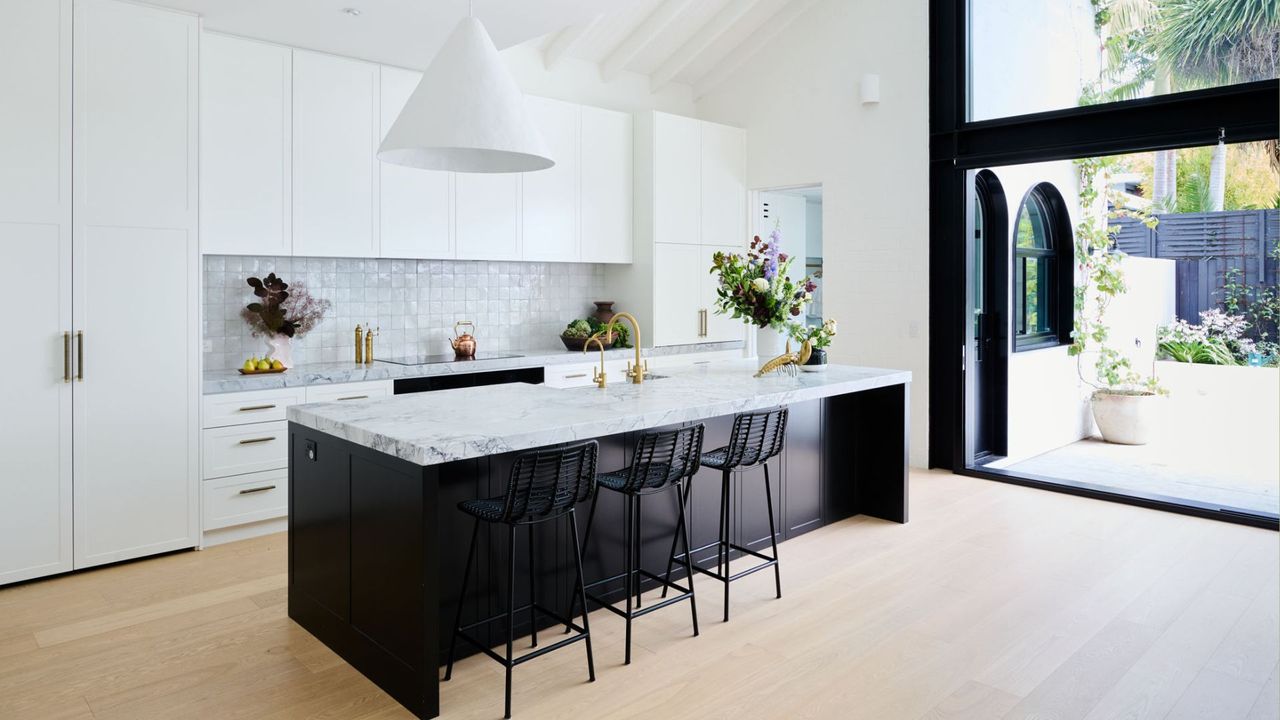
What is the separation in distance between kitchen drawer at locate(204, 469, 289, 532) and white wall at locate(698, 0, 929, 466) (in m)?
4.29

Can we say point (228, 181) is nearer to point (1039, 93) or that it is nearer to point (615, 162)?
point (615, 162)

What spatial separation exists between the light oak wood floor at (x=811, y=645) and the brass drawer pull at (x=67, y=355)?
999mm

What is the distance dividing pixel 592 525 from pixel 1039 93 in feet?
14.7

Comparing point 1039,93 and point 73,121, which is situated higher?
point 1039,93

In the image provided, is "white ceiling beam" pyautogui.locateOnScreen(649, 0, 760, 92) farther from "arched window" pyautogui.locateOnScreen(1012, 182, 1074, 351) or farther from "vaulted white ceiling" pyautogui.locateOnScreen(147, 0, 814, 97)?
"arched window" pyautogui.locateOnScreen(1012, 182, 1074, 351)

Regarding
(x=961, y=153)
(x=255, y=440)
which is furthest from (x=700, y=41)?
(x=255, y=440)

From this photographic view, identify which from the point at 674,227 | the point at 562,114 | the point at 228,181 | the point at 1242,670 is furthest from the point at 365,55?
the point at 1242,670

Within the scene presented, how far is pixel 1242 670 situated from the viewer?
307 centimetres

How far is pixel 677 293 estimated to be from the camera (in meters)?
6.98

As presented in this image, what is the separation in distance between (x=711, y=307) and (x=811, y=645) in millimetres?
4302

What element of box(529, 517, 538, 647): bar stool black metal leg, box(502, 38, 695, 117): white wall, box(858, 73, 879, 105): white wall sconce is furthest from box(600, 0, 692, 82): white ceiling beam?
box(529, 517, 538, 647): bar stool black metal leg

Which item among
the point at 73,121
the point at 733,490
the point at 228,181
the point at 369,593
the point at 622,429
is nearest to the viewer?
the point at 369,593

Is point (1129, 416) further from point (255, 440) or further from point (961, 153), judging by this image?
point (255, 440)

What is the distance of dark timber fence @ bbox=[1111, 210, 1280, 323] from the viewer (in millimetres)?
6250
